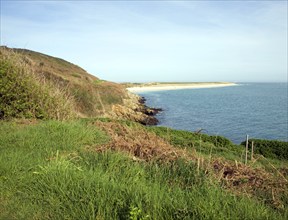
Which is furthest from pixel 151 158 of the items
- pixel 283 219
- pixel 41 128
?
pixel 41 128

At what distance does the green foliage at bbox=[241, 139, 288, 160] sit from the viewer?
18.1 metres

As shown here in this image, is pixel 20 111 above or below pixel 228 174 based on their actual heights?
above

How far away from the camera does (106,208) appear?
4.28 m

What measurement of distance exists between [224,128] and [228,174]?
2996cm

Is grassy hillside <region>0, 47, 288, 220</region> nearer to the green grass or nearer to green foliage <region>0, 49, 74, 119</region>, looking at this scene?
the green grass

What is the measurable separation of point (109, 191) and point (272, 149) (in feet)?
53.5

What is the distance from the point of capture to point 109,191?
4688mm

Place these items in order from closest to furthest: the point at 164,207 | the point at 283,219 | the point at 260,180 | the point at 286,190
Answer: the point at 283,219 → the point at 164,207 → the point at 286,190 → the point at 260,180

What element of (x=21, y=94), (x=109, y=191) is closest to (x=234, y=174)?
(x=109, y=191)

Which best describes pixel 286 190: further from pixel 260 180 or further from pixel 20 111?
pixel 20 111

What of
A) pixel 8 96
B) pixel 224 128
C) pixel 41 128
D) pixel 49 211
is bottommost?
pixel 224 128

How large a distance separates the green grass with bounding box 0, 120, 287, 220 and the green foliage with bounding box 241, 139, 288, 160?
1396cm

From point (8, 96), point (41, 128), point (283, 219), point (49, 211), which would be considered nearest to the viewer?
point (283, 219)

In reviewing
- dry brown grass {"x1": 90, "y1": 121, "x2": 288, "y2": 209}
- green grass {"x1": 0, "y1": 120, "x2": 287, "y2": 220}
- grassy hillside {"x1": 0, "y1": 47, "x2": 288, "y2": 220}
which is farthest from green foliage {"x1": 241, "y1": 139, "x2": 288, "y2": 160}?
green grass {"x1": 0, "y1": 120, "x2": 287, "y2": 220}
